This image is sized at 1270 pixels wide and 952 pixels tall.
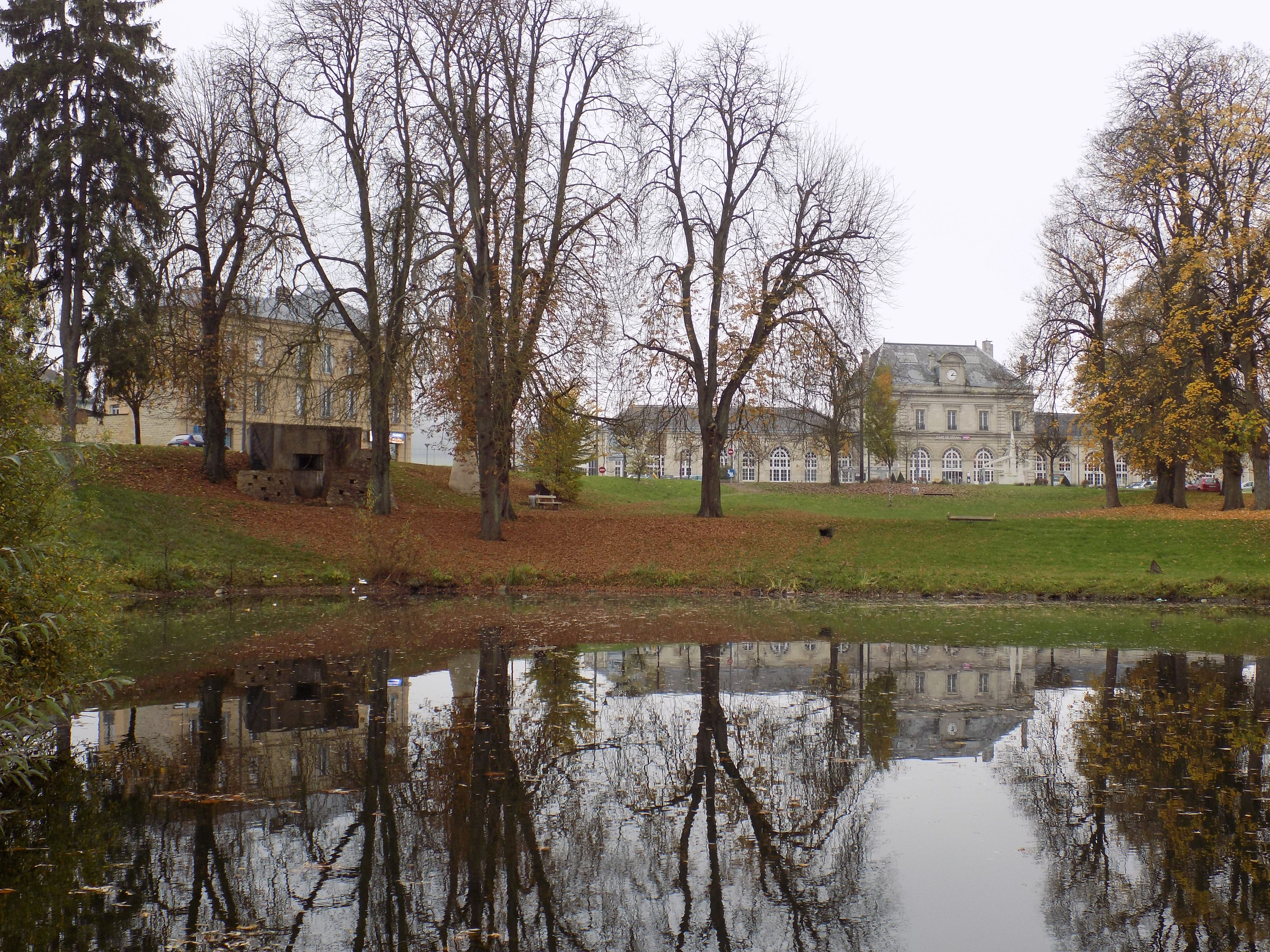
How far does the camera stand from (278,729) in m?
7.53

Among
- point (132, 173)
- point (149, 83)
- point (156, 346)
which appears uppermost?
point (149, 83)

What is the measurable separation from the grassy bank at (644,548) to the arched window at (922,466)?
2006 inches

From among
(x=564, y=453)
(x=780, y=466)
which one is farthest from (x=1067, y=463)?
(x=564, y=453)

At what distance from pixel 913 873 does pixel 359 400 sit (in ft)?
92.5

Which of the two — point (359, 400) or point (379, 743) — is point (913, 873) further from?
point (359, 400)

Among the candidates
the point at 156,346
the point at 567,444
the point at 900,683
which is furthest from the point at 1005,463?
the point at 900,683

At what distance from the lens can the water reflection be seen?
4270mm

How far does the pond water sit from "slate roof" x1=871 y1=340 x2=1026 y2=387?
235 feet

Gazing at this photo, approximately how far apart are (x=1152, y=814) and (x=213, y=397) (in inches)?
947

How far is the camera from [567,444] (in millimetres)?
31266

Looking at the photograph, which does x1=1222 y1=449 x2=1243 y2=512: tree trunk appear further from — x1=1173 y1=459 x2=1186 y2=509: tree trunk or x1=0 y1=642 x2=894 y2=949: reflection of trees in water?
x1=0 y1=642 x2=894 y2=949: reflection of trees in water

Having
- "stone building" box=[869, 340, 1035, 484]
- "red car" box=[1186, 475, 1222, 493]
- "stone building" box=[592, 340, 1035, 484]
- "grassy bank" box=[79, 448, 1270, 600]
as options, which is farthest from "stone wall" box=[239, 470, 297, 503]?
"stone building" box=[869, 340, 1035, 484]

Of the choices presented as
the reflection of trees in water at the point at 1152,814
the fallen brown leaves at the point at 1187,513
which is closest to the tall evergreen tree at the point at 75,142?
the reflection of trees in water at the point at 1152,814

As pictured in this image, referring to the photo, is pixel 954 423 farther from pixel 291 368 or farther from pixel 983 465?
pixel 291 368
